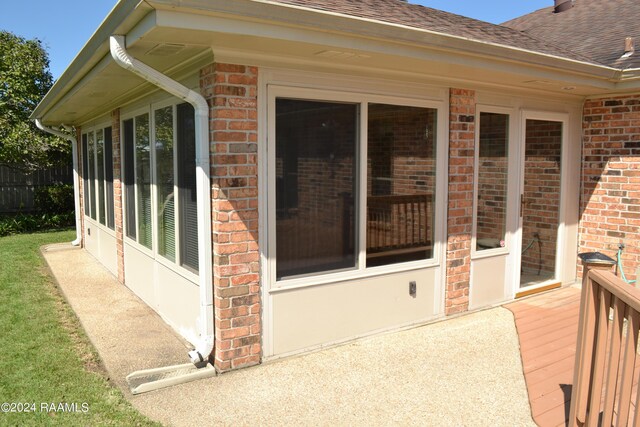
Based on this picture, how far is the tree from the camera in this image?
38.4ft

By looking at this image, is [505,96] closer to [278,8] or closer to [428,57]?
[428,57]

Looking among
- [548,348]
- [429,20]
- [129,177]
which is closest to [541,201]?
[548,348]

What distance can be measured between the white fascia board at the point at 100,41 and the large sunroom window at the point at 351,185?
1.26 m

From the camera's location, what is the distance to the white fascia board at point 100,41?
287 cm

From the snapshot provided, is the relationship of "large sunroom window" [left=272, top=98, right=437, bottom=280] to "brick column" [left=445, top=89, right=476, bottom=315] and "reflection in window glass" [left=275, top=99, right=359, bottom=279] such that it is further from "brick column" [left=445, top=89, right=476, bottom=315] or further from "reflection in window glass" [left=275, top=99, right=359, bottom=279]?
"brick column" [left=445, top=89, right=476, bottom=315]

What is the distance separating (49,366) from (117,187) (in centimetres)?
310

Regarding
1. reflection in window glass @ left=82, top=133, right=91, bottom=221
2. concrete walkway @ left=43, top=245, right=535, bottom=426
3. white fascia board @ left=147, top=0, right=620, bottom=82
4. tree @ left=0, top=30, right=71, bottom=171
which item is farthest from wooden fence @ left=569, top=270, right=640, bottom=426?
tree @ left=0, top=30, right=71, bottom=171

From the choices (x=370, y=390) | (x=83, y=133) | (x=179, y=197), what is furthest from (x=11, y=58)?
(x=370, y=390)

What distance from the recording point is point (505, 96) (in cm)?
532

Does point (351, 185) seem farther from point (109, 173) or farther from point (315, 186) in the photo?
point (109, 173)

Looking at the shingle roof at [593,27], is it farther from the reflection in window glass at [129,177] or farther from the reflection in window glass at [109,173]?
the reflection in window glass at [109,173]

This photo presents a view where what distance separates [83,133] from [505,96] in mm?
7341

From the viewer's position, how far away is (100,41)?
357cm

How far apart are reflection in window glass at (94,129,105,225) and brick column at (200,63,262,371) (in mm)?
4645
